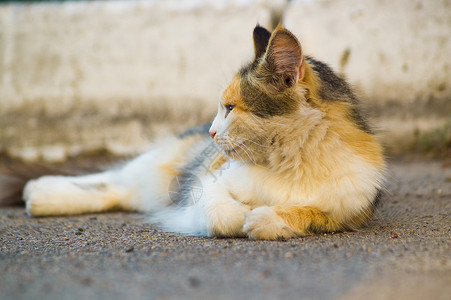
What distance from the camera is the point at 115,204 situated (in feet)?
10.9

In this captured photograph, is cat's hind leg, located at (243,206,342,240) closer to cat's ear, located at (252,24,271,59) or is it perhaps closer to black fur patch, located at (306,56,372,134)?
black fur patch, located at (306,56,372,134)

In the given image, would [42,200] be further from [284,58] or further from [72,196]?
[284,58]

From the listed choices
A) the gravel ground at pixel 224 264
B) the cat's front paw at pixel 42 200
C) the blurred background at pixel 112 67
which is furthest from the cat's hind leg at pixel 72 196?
the blurred background at pixel 112 67

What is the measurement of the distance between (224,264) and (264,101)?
3.02 feet

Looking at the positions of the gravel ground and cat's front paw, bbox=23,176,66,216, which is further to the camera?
cat's front paw, bbox=23,176,66,216

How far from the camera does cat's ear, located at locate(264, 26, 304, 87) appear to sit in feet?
7.11

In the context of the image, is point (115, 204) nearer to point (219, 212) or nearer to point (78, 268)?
point (219, 212)

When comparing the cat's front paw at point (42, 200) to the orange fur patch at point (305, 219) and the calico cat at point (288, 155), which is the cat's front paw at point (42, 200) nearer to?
the calico cat at point (288, 155)

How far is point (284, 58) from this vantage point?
2223 millimetres

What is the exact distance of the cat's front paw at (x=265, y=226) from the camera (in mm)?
2066

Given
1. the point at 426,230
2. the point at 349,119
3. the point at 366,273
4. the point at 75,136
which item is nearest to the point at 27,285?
the point at 366,273

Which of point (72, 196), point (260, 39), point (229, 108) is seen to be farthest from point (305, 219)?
point (72, 196)

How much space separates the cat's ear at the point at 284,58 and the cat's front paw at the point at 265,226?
2.20ft

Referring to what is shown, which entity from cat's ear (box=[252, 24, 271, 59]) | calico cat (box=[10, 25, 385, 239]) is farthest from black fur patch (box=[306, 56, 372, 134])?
cat's ear (box=[252, 24, 271, 59])
